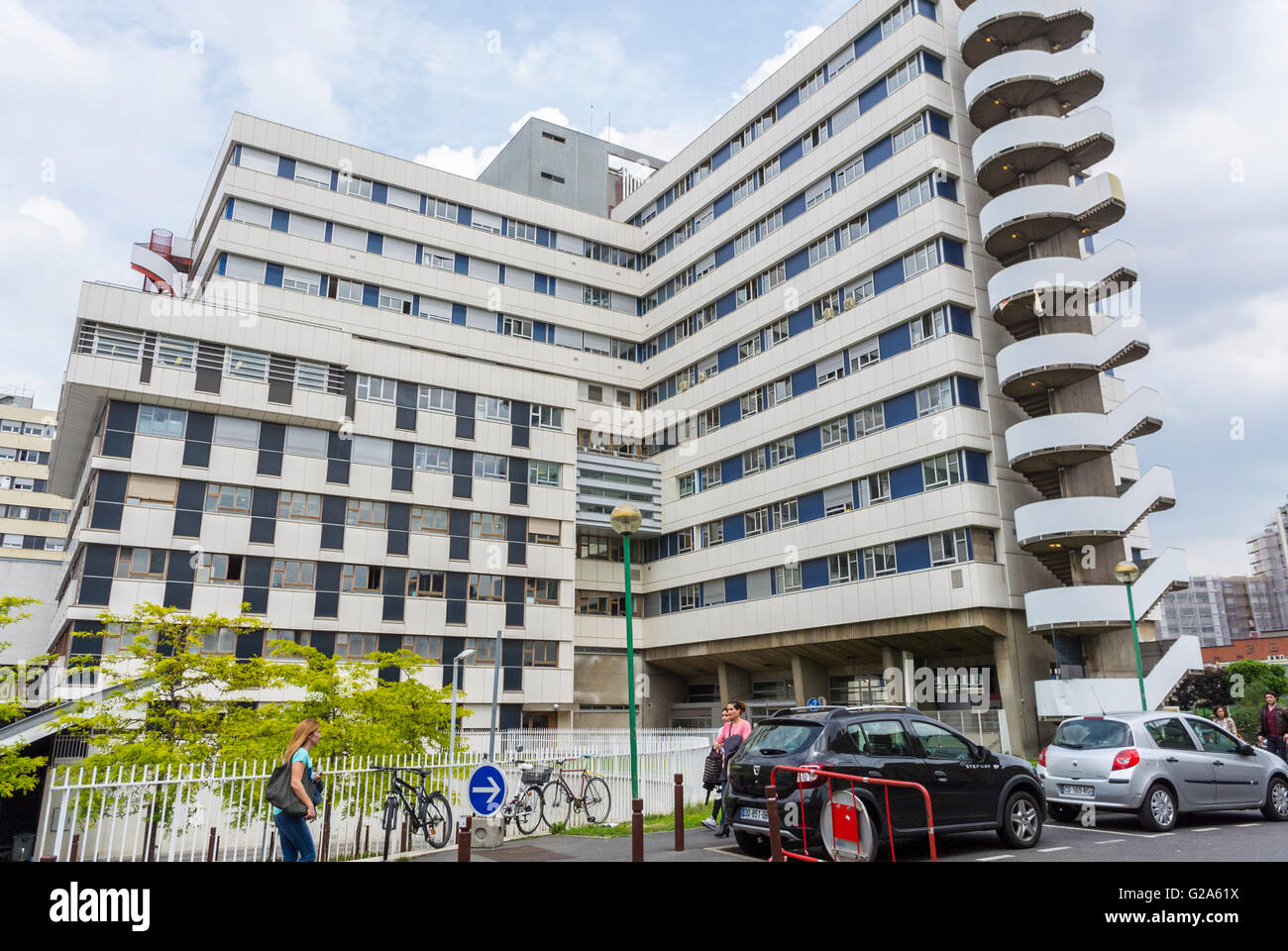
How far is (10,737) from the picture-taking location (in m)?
22.8

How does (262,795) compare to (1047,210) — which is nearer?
(262,795)

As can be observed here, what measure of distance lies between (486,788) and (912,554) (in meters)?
22.8

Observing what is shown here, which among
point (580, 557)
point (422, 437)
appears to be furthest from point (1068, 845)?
point (580, 557)

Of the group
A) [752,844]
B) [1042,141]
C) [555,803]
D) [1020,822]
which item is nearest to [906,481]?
[1042,141]

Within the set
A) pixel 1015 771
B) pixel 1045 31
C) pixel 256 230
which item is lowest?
pixel 1015 771

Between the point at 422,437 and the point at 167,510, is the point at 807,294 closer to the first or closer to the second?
the point at 422,437

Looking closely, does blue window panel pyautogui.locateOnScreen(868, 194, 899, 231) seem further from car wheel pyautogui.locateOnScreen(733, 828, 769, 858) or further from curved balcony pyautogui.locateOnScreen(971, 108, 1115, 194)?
car wheel pyautogui.locateOnScreen(733, 828, 769, 858)

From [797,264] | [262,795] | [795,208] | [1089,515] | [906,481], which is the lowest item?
[262,795]

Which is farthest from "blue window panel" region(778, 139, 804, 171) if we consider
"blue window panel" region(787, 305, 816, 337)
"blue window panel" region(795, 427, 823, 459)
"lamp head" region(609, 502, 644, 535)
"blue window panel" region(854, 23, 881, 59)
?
"lamp head" region(609, 502, 644, 535)

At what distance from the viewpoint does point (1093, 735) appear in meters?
13.1

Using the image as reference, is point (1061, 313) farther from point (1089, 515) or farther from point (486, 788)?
point (486, 788)

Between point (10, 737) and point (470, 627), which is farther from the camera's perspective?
point (470, 627)

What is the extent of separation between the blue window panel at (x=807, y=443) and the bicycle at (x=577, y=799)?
21769mm
